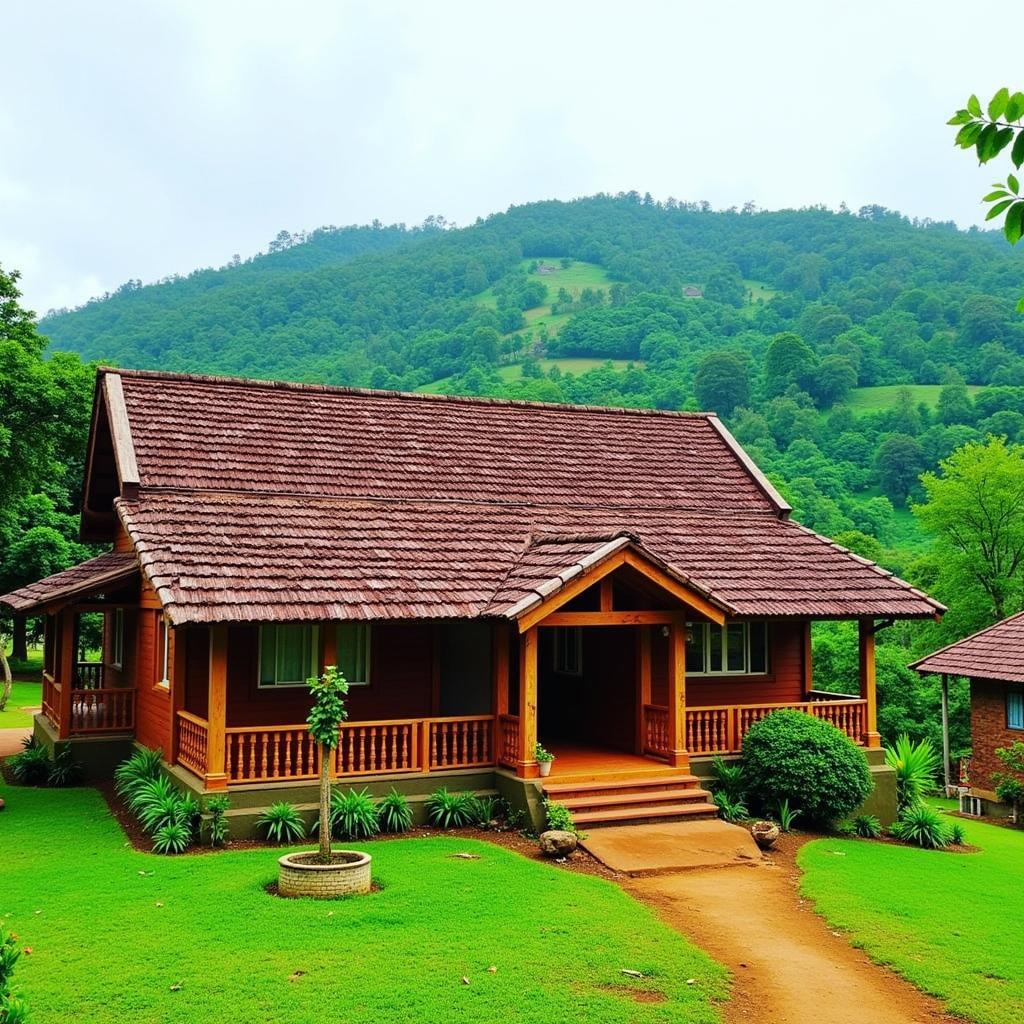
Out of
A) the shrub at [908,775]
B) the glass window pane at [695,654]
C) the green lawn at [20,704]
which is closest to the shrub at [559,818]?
the glass window pane at [695,654]

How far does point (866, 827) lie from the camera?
51.3 ft

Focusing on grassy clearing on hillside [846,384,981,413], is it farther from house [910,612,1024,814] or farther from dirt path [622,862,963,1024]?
dirt path [622,862,963,1024]

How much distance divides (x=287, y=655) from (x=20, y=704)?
65.5 feet

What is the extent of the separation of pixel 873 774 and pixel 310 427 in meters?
11.8

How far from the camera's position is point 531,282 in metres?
119

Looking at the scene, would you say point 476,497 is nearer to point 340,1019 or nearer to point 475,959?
point 475,959

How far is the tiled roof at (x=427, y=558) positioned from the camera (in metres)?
13.8

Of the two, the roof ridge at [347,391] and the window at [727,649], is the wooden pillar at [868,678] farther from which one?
the roof ridge at [347,391]

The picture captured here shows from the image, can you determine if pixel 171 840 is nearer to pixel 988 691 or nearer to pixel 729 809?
pixel 729 809

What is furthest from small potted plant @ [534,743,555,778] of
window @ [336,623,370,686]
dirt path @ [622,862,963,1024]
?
window @ [336,623,370,686]

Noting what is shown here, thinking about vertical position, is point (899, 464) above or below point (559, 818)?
above

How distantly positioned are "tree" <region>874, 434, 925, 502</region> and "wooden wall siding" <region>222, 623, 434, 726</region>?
203 ft

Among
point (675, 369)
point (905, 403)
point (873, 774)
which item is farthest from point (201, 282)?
point (873, 774)

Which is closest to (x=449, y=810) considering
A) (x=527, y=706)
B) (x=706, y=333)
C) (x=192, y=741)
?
(x=527, y=706)
